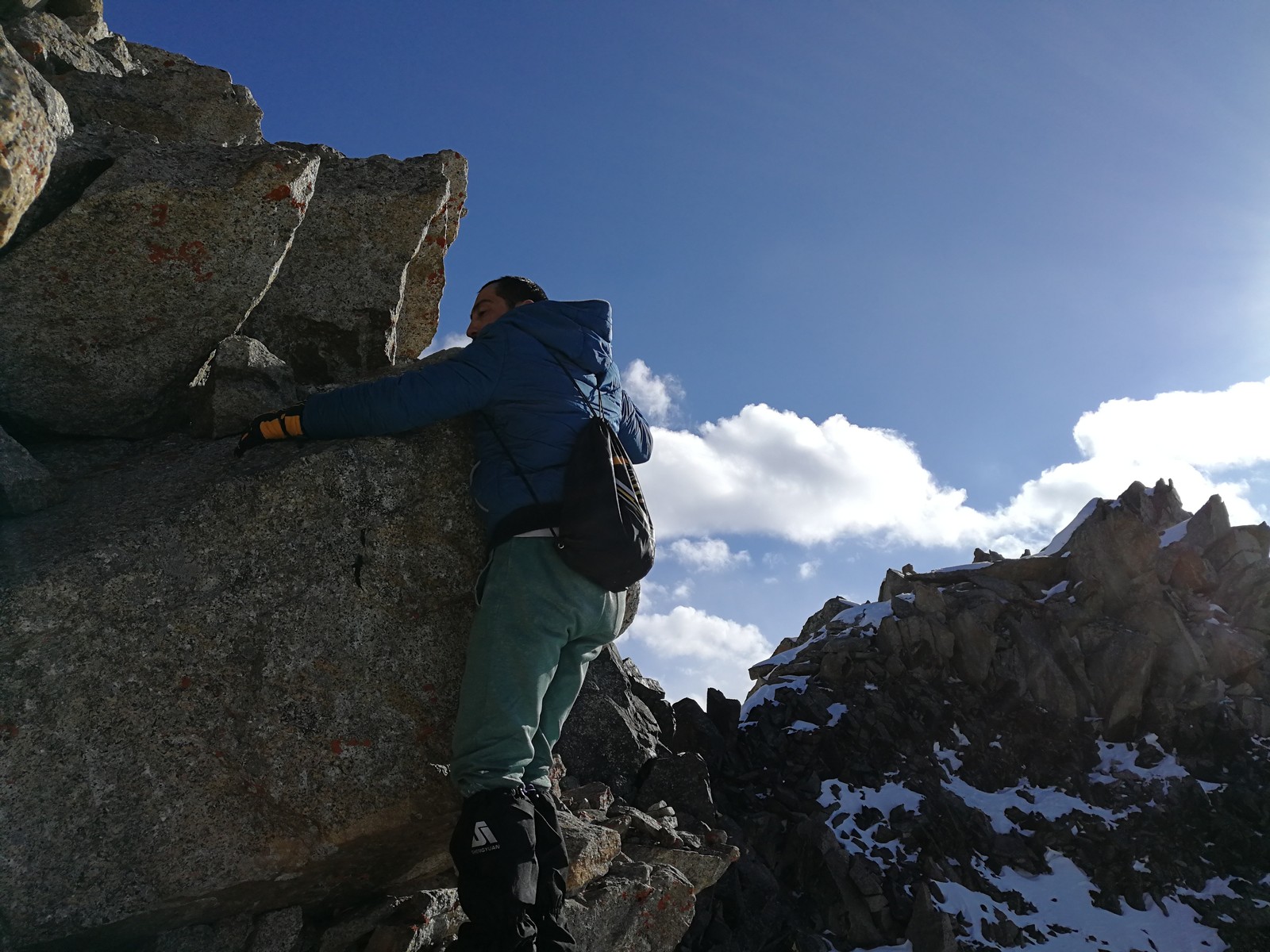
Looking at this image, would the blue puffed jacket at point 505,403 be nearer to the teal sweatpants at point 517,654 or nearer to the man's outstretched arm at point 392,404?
the man's outstretched arm at point 392,404

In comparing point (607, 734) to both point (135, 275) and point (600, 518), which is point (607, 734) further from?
point (600, 518)

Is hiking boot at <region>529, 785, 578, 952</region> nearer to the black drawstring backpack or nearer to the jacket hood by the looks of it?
the black drawstring backpack

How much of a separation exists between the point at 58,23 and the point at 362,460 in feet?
24.9

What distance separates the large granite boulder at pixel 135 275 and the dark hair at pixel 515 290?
6.37 ft

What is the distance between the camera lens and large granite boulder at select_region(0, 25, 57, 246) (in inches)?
184

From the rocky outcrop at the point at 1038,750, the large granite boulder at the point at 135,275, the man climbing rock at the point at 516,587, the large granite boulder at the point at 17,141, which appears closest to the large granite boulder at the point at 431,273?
the large granite boulder at the point at 135,275

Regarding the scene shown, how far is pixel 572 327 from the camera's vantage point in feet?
20.8

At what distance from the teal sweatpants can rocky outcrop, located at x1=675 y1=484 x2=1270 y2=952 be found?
53113 mm

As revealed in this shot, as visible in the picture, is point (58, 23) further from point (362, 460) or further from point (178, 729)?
point (178, 729)

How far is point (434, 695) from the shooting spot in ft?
20.0

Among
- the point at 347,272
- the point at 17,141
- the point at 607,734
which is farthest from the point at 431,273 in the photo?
the point at 607,734

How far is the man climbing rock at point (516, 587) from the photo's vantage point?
4.84m

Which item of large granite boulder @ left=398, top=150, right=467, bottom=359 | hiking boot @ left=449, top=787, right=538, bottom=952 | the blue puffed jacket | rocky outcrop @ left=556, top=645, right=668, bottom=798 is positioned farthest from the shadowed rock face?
rocky outcrop @ left=556, top=645, right=668, bottom=798

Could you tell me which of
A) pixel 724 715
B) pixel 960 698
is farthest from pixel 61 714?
pixel 960 698
